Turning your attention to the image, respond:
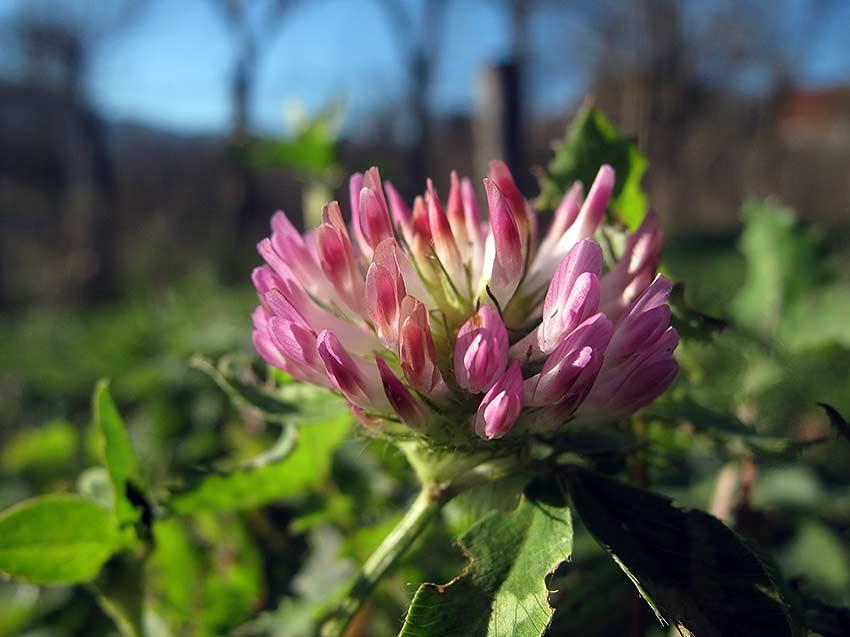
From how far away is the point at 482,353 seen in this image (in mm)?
530

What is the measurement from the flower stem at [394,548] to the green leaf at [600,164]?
1.11 ft

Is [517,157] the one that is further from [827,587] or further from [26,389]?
[26,389]

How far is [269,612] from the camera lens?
0.85 metres

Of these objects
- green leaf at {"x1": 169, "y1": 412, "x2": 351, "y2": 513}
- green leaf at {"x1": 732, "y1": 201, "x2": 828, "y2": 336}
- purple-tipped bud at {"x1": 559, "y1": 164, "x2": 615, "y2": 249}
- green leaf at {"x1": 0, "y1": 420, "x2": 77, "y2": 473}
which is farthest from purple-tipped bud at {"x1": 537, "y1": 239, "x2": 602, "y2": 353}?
green leaf at {"x1": 0, "y1": 420, "x2": 77, "y2": 473}

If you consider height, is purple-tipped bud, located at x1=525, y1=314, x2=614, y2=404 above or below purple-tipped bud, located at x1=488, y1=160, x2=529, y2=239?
below

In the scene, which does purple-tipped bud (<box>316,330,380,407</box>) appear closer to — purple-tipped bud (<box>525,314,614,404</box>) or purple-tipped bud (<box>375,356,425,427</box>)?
purple-tipped bud (<box>375,356,425,427</box>)

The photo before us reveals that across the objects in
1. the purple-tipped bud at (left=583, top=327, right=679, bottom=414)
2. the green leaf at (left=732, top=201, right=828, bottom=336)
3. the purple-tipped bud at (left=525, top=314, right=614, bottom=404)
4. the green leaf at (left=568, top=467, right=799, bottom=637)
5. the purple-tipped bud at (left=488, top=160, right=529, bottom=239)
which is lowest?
the green leaf at (left=732, top=201, right=828, bottom=336)

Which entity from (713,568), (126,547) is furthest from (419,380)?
(126,547)

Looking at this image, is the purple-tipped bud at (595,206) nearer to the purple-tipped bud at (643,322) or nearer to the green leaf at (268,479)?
the purple-tipped bud at (643,322)

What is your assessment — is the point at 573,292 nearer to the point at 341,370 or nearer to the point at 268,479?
the point at 341,370

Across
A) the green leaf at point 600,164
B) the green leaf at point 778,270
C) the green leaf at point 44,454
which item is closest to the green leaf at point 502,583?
the green leaf at point 600,164

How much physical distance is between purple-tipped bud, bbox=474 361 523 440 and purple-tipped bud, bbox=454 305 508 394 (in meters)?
0.01

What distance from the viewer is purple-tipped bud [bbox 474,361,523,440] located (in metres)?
0.51

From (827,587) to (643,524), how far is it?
719 millimetres
